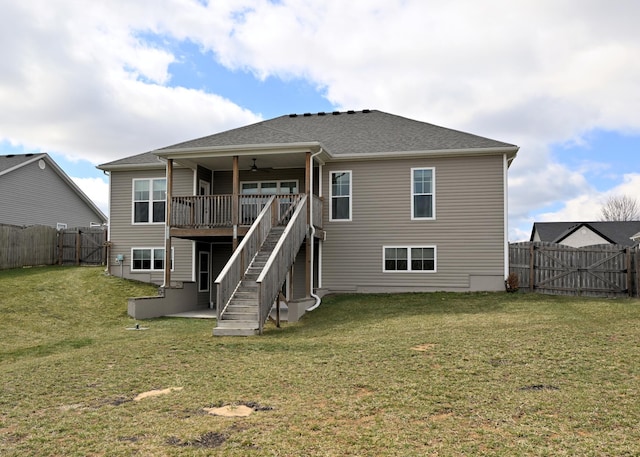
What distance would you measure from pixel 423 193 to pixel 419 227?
1103mm

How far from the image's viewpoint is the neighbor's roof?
1581 centimetres

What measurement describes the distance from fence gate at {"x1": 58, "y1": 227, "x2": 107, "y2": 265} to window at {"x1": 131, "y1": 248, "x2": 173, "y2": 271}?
13.7ft

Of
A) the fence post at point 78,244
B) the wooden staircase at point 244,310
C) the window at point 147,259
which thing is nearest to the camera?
the wooden staircase at point 244,310

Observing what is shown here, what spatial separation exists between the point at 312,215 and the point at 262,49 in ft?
16.2

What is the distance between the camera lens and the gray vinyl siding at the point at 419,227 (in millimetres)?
16359

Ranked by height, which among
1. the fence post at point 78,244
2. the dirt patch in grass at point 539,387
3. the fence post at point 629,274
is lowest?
the dirt patch in grass at point 539,387

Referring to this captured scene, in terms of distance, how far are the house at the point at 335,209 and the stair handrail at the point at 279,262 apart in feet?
0.45

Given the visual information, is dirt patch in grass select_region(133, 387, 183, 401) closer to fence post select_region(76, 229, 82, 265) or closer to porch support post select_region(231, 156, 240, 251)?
porch support post select_region(231, 156, 240, 251)

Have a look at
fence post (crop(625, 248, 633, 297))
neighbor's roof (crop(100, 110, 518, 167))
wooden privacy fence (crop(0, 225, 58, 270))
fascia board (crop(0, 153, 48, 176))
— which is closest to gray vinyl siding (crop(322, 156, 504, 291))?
neighbor's roof (crop(100, 110, 518, 167))

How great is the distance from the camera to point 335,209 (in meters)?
17.4

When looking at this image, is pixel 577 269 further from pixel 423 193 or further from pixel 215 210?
pixel 215 210

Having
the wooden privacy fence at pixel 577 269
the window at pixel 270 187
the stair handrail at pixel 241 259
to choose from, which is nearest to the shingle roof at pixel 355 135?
the window at pixel 270 187

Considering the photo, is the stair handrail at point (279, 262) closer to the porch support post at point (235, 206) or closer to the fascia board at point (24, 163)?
the porch support post at point (235, 206)

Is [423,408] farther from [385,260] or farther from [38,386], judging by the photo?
[385,260]
